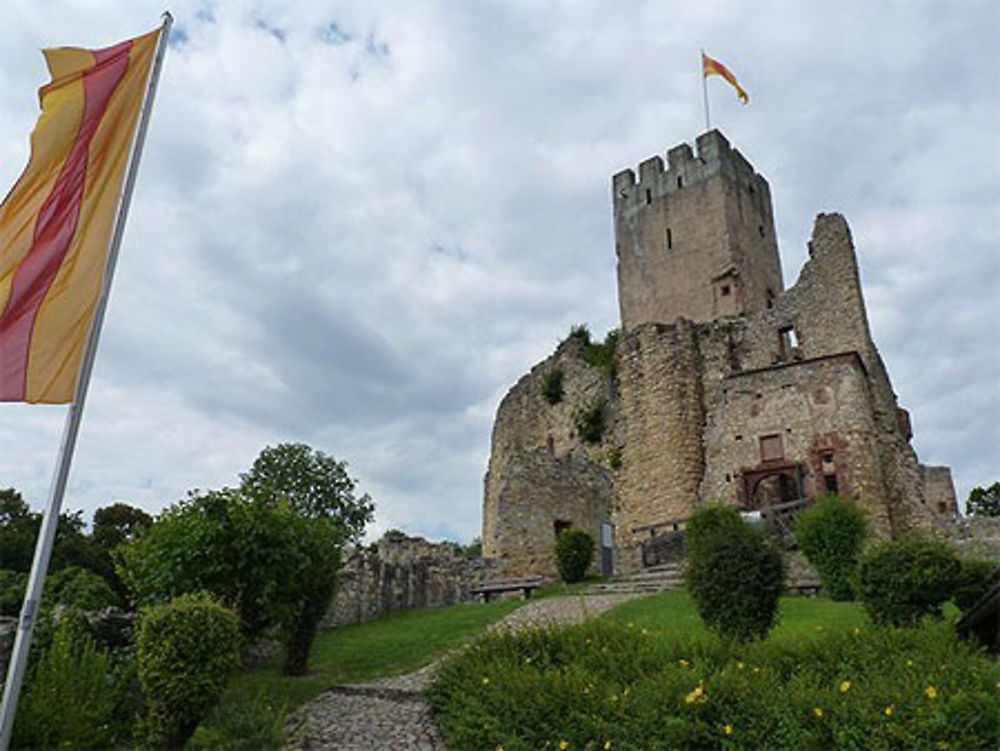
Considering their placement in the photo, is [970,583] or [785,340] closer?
[970,583]

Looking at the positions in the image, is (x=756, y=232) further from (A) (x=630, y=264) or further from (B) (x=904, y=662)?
(B) (x=904, y=662)

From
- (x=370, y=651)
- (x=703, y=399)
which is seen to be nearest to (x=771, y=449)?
(x=703, y=399)

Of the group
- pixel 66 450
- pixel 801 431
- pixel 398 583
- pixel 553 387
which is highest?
pixel 553 387

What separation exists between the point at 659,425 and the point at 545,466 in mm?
6183

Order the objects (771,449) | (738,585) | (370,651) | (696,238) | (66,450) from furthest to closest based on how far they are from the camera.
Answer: (696,238) → (771,449) → (370,651) → (738,585) → (66,450)

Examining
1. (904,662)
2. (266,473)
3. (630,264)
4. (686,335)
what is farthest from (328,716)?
(266,473)

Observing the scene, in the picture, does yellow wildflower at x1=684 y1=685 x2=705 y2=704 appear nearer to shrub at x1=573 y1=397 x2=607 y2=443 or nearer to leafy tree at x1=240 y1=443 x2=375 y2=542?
shrub at x1=573 y1=397 x2=607 y2=443

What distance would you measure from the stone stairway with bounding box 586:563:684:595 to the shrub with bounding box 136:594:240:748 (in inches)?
440

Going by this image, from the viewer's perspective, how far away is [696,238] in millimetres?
36062

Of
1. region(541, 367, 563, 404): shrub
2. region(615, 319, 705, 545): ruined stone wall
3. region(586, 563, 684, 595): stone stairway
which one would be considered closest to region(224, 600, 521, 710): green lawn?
region(586, 563, 684, 595): stone stairway

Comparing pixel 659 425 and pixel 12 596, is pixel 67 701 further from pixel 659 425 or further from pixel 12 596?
pixel 659 425

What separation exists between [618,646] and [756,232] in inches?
1252

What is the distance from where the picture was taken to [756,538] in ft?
38.1

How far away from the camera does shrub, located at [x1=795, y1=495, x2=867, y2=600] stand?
15.6 m
